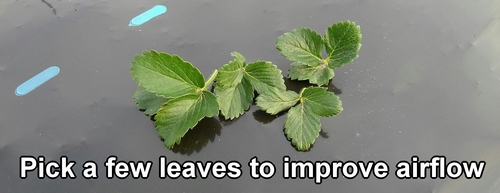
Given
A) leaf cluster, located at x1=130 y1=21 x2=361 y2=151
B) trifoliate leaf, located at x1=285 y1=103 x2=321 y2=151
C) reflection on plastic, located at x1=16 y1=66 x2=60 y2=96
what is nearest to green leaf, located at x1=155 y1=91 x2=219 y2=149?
leaf cluster, located at x1=130 y1=21 x2=361 y2=151

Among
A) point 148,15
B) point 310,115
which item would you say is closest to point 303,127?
point 310,115

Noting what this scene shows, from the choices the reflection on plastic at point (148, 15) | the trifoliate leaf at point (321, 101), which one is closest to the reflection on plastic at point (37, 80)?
the reflection on plastic at point (148, 15)

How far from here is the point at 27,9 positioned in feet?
2.57

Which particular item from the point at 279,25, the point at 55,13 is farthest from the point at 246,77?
the point at 55,13

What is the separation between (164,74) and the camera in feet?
1.86

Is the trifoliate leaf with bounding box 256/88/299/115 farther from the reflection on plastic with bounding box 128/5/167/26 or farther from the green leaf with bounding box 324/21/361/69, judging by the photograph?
the reflection on plastic with bounding box 128/5/167/26

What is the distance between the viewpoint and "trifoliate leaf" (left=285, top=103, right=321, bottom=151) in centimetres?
59

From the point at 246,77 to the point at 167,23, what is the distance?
22cm

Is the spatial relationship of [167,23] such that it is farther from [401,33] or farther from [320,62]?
[401,33]

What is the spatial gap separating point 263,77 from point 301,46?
0.23ft

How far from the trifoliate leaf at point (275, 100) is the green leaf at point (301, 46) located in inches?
2.1

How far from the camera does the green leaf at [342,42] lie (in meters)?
0.60

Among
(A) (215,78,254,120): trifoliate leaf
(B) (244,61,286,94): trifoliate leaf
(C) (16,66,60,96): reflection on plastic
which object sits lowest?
(C) (16,66,60,96): reflection on plastic

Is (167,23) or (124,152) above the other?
(167,23)
